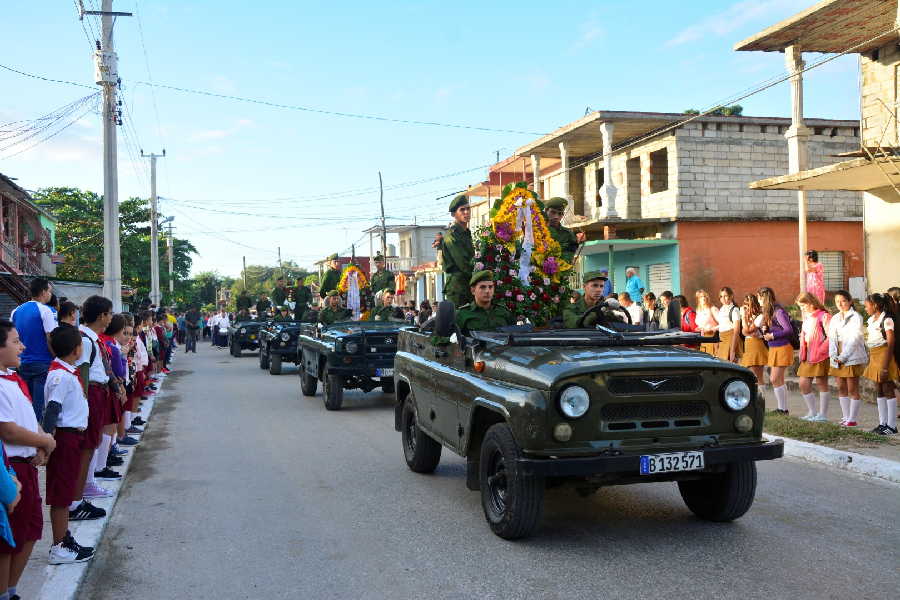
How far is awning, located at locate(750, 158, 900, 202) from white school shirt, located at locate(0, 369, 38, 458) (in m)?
13.8

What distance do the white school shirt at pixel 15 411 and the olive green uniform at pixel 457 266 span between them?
4381mm

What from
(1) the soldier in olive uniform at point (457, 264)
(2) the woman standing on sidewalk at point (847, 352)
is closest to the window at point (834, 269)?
(2) the woman standing on sidewalk at point (847, 352)

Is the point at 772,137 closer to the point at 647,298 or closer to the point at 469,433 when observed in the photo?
the point at 647,298

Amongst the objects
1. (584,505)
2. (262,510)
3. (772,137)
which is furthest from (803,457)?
(772,137)

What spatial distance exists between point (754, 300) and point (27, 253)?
1141 inches

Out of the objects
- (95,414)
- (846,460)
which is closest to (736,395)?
(846,460)

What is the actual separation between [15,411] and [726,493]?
4.48m

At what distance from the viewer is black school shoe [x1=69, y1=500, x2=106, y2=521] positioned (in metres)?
6.25

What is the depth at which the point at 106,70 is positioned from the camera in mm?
18422

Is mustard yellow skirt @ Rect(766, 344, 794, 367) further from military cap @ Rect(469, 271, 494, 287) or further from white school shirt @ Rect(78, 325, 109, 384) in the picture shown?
white school shirt @ Rect(78, 325, 109, 384)

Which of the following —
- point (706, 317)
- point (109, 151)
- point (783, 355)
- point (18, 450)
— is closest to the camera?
point (18, 450)

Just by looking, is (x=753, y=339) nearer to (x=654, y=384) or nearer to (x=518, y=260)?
(x=518, y=260)

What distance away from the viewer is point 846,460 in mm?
7996

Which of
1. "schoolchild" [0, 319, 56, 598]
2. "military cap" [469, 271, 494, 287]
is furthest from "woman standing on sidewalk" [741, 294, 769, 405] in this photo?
"schoolchild" [0, 319, 56, 598]
